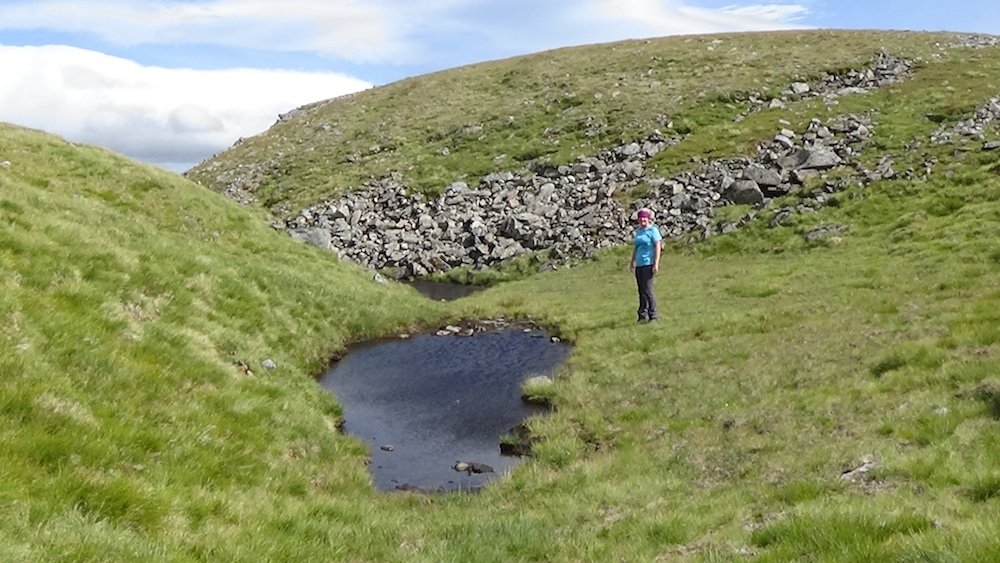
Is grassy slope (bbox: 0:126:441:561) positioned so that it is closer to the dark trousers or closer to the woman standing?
the dark trousers

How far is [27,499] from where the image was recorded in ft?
25.8

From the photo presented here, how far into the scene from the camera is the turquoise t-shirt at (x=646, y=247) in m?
24.8

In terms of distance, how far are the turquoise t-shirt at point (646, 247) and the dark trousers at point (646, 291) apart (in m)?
0.22

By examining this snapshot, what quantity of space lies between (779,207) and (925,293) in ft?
65.7

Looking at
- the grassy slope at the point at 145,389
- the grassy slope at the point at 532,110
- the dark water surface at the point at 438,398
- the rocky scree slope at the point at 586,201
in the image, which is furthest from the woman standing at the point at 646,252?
the grassy slope at the point at 532,110

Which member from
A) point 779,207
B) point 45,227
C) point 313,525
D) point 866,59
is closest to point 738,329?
point 313,525

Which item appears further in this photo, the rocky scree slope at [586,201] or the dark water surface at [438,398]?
the rocky scree slope at [586,201]

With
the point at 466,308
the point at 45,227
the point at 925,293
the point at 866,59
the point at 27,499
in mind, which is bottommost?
the point at 466,308

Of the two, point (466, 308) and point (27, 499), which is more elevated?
point (27, 499)

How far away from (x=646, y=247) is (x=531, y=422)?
993cm

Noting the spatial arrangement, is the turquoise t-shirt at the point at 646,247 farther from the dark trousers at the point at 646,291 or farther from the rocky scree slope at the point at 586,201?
the rocky scree slope at the point at 586,201

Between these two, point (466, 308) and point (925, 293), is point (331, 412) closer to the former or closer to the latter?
point (466, 308)

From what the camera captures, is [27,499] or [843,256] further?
[843,256]

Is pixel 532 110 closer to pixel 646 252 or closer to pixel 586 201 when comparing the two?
pixel 586 201
